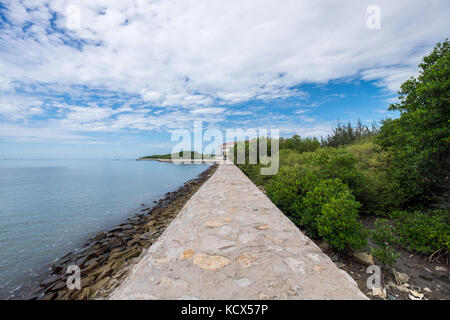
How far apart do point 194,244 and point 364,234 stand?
294 centimetres

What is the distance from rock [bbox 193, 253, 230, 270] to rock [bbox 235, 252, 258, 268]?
153mm

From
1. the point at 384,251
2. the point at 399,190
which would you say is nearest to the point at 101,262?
the point at 384,251

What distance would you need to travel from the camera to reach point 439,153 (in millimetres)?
3859

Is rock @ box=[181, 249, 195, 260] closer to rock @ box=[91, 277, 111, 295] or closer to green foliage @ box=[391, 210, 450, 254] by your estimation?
rock @ box=[91, 277, 111, 295]

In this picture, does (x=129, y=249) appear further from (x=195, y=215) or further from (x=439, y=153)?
(x=439, y=153)

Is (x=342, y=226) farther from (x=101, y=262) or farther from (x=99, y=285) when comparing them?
(x=101, y=262)

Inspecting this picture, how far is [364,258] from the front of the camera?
3334 mm

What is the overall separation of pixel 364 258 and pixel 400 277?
0.49 metres

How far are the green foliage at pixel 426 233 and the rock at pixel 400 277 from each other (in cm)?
82

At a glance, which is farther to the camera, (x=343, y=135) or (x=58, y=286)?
(x=343, y=135)

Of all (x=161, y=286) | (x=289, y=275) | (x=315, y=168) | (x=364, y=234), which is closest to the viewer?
(x=161, y=286)

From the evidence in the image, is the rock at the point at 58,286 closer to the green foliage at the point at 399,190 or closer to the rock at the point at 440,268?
the green foliage at the point at 399,190

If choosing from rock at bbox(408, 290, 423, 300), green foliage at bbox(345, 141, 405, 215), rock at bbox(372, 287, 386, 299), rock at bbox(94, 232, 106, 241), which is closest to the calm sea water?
rock at bbox(94, 232, 106, 241)
